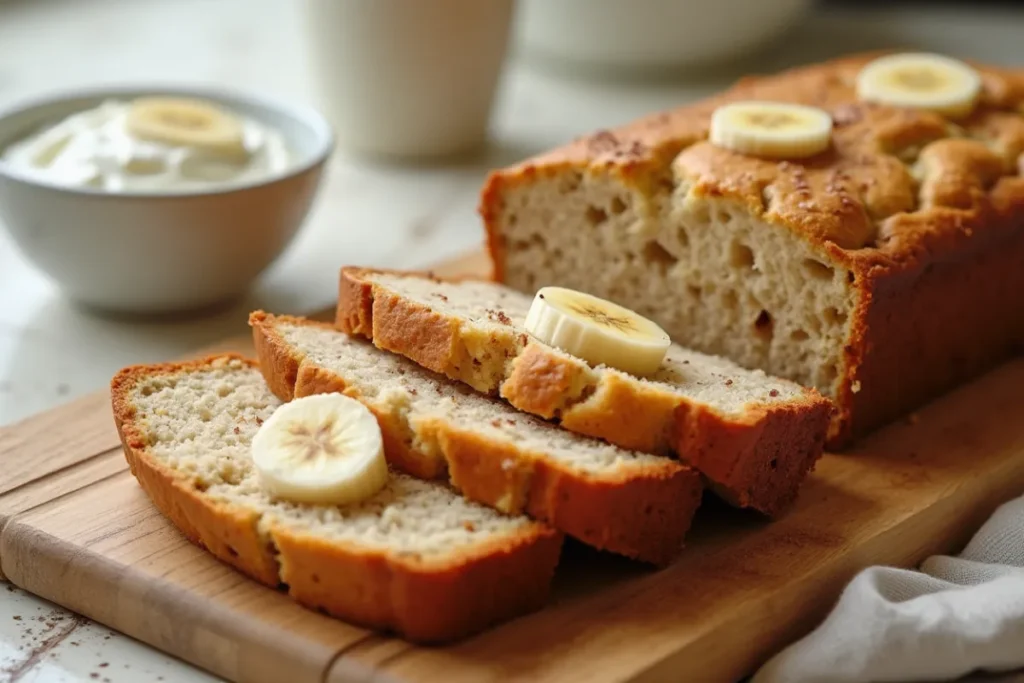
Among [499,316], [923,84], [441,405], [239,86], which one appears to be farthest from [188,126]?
[923,84]

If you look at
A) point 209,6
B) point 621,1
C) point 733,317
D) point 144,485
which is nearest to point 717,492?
point 733,317

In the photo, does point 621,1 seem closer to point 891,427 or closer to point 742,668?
point 891,427

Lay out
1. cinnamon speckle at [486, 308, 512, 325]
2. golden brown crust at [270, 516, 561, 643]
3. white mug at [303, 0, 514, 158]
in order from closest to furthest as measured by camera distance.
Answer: golden brown crust at [270, 516, 561, 643]
cinnamon speckle at [486, 308, 512, 325]
white mug at [303, 0, 514, 158]

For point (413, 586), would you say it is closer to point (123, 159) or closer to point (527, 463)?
point (527, 463)

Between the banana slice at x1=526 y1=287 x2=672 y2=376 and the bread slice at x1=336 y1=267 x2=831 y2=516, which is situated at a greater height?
the banana slice at x1=526 y1=287 x2=672 y2=376

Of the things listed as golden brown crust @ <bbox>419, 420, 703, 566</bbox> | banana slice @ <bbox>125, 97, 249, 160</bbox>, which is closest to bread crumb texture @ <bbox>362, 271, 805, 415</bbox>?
golden brown crust @ <bbox>419, 420, 703, 566</bbox>

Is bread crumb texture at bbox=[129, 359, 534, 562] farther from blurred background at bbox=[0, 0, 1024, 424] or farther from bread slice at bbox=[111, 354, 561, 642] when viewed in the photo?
blurred background at bbox=[0, 0, 1024, 424]
